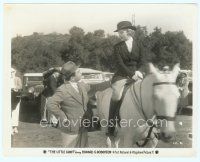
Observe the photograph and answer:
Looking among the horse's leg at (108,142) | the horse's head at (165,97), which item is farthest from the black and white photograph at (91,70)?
the horse's head at (165,97)

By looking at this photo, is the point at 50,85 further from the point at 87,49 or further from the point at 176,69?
the point at 176,69

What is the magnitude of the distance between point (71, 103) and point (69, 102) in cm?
3

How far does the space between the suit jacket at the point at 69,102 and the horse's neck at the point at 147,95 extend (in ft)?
2.44

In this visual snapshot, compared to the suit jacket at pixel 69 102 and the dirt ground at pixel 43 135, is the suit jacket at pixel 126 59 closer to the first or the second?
the suit jacket at pixel 69 102

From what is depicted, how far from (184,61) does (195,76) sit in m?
0.24

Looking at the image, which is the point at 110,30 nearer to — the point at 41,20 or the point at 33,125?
the point at 41,20

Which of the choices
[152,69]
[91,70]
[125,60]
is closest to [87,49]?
[91,70]

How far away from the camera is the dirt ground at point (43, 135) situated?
5461 mm

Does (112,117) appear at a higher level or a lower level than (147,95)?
lower

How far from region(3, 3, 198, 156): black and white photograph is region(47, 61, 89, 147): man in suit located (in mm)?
13

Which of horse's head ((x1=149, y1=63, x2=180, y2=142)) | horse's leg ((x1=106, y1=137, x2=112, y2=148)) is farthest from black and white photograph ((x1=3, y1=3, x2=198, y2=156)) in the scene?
horse's head ((x1=149, y1=63, x2=180, y2=142))

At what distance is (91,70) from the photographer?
17.8 ft

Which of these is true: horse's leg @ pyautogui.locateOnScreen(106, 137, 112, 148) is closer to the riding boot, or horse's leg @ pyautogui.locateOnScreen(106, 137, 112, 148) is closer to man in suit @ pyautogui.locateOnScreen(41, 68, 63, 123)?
the riding boot

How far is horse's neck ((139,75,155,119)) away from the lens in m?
5.11
